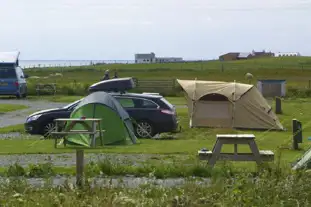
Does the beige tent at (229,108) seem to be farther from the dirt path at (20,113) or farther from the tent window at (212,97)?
→ the dirt path at (20,113)

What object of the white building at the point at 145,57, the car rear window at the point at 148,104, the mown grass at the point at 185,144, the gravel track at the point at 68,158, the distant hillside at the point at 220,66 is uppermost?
the white building at the point at 145,57

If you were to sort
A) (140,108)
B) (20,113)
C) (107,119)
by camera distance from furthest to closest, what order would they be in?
(20,113)
(140,108)
(107,119)

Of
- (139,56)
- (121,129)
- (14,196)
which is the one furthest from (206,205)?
(139,56)

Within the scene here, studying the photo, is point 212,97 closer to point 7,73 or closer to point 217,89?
point 217,89

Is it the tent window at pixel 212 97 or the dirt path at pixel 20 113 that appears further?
the dirt path at pixel 20 113

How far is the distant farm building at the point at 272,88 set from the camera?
4338cm

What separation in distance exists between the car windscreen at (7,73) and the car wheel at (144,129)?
71.8 ft

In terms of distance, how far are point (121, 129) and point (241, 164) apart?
18.5 feet

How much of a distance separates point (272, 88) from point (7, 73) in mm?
17616

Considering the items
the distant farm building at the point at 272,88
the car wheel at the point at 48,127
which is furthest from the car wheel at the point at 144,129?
the distant farm building at the point at 272,88

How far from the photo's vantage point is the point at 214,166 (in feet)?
41.5

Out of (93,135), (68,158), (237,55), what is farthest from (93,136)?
(237,55)

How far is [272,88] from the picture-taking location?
43562 mm

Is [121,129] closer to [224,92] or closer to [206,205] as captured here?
[224,92]
